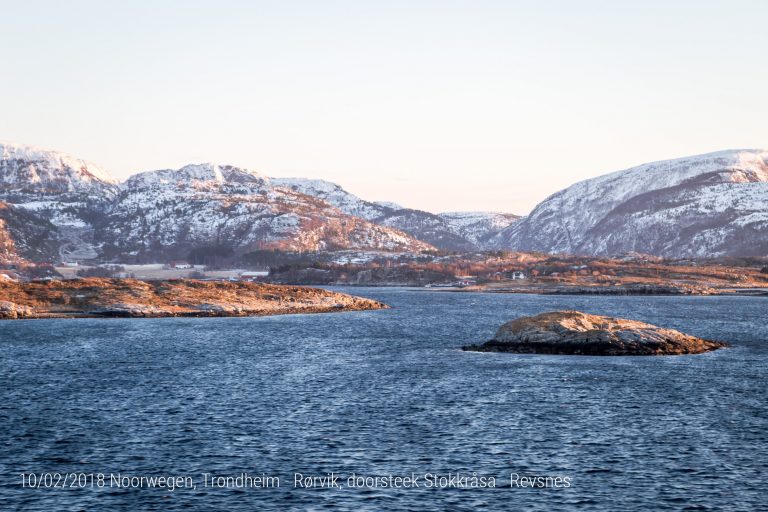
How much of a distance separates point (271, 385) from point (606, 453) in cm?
4158

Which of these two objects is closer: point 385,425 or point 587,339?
point 385,425

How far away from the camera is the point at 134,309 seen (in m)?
189

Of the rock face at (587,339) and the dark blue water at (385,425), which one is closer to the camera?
the dark blue water at (385,425)

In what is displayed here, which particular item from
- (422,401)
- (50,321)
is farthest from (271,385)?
(50,321)

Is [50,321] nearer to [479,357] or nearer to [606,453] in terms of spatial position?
[479,357]

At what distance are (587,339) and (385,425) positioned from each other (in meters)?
56.7

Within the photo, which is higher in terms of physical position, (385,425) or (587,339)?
(587,339)

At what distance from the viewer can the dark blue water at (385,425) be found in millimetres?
48750

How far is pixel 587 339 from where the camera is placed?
11719 cm

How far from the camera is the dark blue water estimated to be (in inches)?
1919

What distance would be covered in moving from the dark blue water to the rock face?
434 cm

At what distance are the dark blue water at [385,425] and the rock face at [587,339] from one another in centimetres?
434

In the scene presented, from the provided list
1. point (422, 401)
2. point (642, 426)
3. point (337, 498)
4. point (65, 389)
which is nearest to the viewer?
point (337, 498)

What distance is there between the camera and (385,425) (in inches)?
2665
